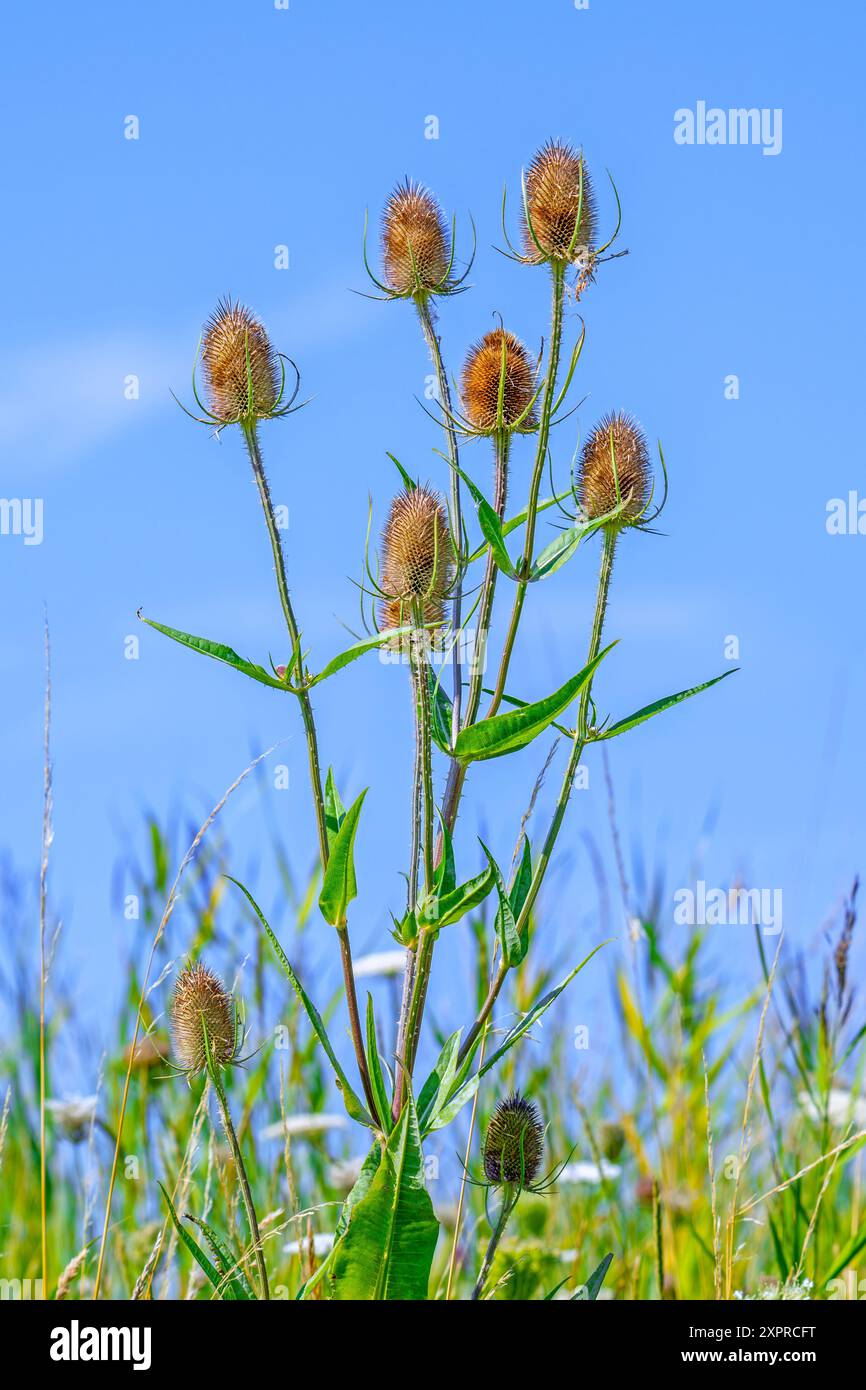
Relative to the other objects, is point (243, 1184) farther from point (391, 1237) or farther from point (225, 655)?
point (225, 655)

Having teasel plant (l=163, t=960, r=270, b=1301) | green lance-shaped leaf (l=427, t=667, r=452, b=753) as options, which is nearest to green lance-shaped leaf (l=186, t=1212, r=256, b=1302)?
teasel plant (l=163, t=960, r=270, b=1301)

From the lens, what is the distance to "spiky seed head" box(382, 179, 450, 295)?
296 cm

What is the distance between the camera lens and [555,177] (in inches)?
116

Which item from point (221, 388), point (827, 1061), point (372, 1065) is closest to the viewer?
point (372, 1065)

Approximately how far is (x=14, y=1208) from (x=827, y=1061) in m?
2.67

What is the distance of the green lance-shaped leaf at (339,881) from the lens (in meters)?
2.59

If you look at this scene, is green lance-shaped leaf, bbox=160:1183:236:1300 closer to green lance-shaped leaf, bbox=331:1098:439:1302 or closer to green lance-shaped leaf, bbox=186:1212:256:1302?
green lance-shaped leaf, bbox=186:1212:256:1302

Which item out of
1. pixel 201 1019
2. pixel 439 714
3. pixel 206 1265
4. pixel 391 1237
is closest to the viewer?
pixel 391 1237

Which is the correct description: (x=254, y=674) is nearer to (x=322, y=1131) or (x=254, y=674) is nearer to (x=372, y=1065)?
(x=372, y=1065)

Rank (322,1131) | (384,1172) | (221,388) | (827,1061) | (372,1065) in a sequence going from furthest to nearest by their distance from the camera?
1. (322,1131)
2. (827,1061)
3. (221,388)
4. (372,1065)
5. (384,1172)

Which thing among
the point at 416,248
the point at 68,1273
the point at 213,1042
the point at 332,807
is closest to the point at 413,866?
the point at 332,807

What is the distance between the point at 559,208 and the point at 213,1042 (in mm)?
1901

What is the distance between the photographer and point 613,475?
113 inches
